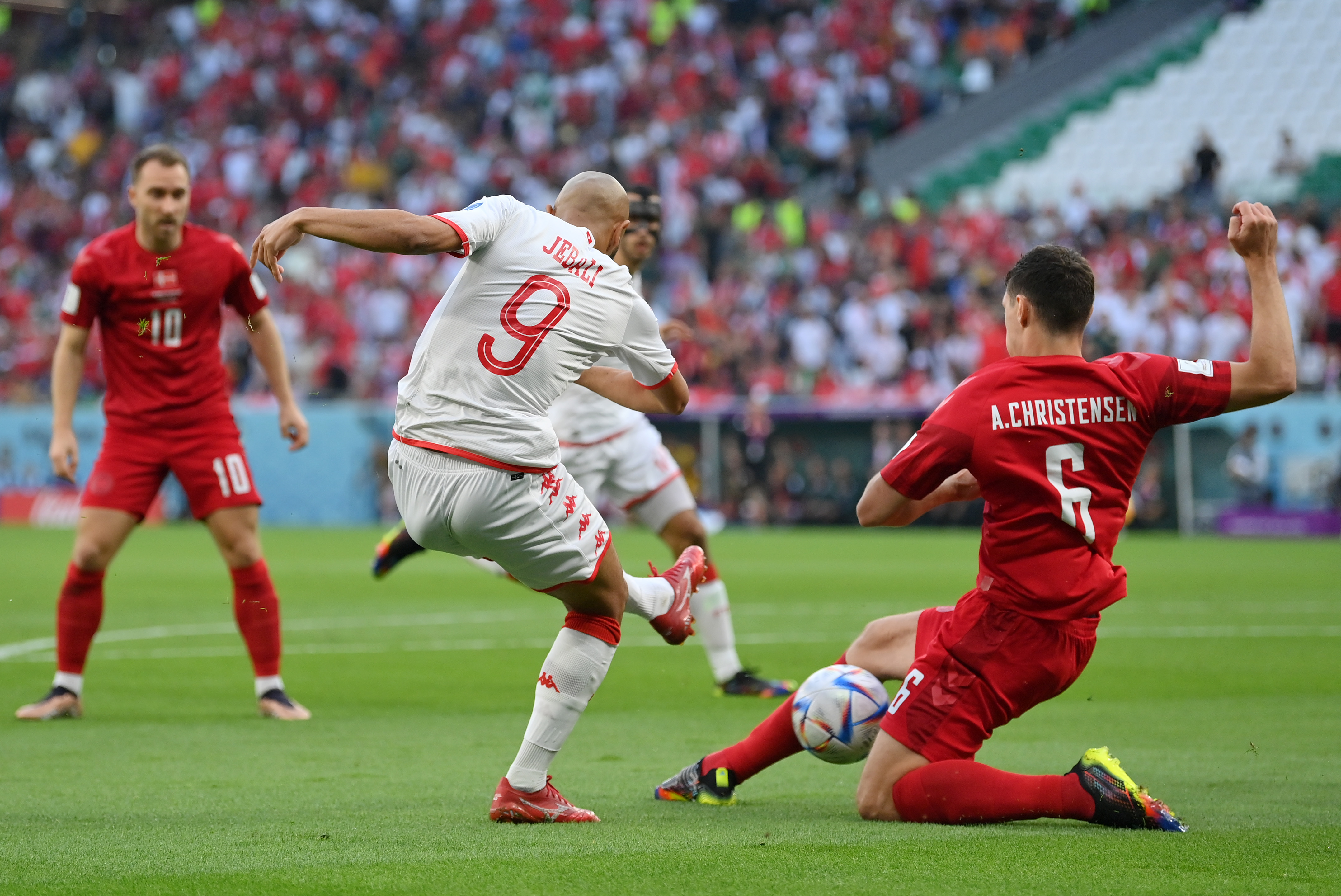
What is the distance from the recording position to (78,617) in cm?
757

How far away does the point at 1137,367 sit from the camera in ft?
15.5

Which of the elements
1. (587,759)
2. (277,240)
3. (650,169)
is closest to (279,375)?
(587,759)

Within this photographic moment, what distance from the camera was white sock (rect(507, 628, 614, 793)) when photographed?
4.85 m

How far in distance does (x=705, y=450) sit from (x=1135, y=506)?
6.68 m

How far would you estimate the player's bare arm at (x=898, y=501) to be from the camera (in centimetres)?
459

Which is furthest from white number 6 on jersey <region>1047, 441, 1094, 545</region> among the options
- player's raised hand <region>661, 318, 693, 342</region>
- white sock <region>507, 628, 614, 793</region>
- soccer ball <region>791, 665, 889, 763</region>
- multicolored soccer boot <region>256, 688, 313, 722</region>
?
multicolored soccer boot <region>256, 688, 313, 722</region>

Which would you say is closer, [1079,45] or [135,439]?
[135,439]

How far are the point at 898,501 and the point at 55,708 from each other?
4.59m

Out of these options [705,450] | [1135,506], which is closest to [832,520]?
[705,450]

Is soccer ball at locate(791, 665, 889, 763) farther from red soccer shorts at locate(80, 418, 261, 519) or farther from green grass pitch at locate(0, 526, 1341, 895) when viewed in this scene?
red soccer shorts at locate(80, 418, 261, 519)

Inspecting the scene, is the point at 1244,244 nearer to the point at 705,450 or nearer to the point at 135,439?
the point at 135,439

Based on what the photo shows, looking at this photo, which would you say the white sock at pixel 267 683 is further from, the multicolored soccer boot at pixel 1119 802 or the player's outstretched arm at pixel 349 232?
the multicolored soccer boot at pixel 1119 802

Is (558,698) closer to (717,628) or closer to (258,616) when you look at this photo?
(258,616)

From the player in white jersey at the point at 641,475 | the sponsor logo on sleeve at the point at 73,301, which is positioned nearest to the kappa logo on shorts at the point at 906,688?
the player in white jersey at the point at 641,475
